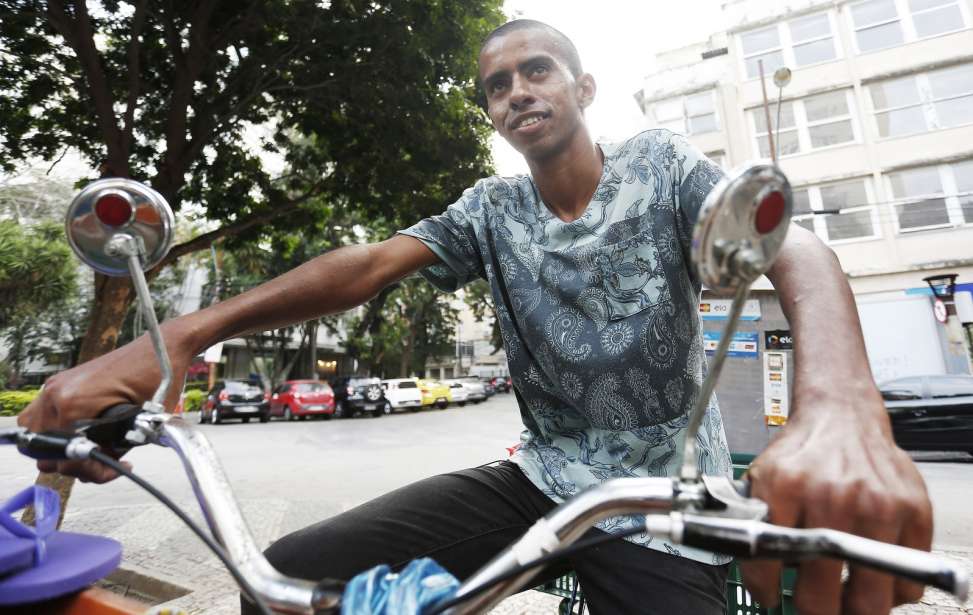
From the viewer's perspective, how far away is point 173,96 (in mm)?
4578

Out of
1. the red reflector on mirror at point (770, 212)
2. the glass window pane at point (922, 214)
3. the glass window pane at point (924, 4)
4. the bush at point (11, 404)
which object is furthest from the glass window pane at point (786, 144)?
the bush at point (11, 404)

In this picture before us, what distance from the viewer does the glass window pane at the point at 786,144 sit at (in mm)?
17859

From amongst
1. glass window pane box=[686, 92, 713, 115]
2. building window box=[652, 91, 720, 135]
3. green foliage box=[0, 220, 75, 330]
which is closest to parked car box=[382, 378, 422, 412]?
green foliage box=[0, 220, 75, 330]

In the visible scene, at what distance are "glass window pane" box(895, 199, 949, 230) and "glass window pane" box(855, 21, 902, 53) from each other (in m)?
5.34

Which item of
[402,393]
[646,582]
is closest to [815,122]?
[402,393]

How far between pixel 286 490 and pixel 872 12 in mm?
21985

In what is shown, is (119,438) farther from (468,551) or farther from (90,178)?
(90,178)

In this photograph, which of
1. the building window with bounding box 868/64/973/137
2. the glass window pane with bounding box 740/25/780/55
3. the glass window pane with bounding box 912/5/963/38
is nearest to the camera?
the building window with bounding box 868/64/973/137

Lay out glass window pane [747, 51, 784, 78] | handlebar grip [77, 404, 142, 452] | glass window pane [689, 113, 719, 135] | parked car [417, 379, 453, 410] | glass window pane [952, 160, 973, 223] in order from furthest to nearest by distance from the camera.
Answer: parked car [417, 379, 453, 410]
glass window pane [689, 113, 719, 135]
glass window pane [747, 51, 784, 78]
glass window pane [952, 160, 973, 223]
handlebar grip [77, 404, 142, 452]

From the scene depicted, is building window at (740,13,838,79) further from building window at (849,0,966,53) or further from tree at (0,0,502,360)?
tree at (0,0,502,360)

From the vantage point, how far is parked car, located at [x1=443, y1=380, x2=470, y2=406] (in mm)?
25728

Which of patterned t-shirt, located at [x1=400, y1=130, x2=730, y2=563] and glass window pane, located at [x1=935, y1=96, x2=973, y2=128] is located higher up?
glass window pane, located at [x1=935, y1=96, x2=973, y2=128]

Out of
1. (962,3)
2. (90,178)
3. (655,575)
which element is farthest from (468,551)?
(962,3)

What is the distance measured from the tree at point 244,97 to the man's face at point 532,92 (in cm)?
322
